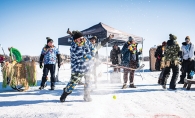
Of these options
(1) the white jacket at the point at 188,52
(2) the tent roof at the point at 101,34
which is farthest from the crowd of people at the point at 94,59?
(2) the tent roof at the point at 101,34

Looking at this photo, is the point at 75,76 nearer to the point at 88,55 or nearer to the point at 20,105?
the point at 88,55

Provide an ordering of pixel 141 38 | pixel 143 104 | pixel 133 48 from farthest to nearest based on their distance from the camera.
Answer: pixel 141 38
pixel 133 48
pixel 143 104

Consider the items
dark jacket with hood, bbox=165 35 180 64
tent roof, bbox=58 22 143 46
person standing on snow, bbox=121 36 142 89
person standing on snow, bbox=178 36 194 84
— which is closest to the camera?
dark jacket with hood, bbox=165 35 180 64

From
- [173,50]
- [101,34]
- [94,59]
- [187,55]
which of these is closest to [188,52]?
[187,55]

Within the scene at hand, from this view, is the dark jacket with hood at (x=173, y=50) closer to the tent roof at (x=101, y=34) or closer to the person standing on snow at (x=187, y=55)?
the person standing on snow at (x=187, y=55)

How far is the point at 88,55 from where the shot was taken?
463 centimetres

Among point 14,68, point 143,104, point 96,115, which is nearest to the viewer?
point 96,115

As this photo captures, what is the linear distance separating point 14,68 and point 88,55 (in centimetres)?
304

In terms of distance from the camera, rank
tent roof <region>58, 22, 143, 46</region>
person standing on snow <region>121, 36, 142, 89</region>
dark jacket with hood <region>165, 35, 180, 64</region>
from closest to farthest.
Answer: dark jacket with hood <region>165, 35, 180, 64</region> → person standing on snow <region>121, 36, 142, 89</region> → tent roof <region>58, 22, 143, 46</region>

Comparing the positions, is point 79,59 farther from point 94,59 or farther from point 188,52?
point 188,52

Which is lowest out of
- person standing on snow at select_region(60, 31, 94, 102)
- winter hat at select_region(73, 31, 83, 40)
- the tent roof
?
person standing on snow at select_region(60, 31, 94, 102)

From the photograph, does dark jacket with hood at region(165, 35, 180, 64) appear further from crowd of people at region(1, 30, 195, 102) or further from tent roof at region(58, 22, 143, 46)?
tent roof at region(58, 22, 143, 46)

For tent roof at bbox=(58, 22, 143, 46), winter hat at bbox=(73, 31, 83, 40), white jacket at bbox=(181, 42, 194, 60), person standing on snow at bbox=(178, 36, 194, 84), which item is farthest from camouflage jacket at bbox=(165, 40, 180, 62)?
winter hat at bbox=(73, 31, 83, 40)

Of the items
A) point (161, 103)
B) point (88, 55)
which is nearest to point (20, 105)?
point (88, 55)
